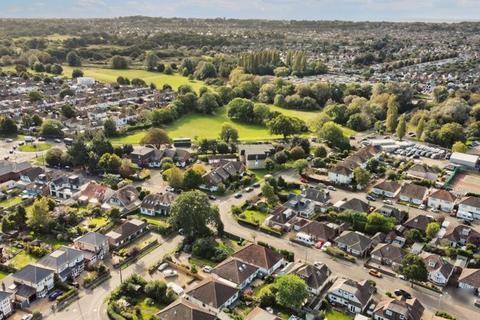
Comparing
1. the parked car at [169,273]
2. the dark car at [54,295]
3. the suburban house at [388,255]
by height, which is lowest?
the dark car at [54,295]

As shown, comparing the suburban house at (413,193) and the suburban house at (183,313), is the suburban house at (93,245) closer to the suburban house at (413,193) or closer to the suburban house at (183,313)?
the suburban house at (183,313)

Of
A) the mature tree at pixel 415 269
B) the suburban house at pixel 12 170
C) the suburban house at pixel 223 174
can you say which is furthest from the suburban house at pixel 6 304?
the mature tree at pixel 415 269

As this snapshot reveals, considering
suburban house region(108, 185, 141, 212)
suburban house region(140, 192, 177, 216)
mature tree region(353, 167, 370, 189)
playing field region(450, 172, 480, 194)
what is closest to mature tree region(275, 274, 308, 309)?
suburban house region(140, 192, 177, 216)

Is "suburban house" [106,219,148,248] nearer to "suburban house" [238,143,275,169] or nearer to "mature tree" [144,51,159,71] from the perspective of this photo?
"suburban house" [238,143,275,169]

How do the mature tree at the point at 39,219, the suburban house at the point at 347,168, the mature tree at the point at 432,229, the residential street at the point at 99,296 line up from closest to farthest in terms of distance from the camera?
the residential street at the point at 99,296, the mature tree at the point at 39,219, the mature tree at the point at 432,229, the suburban house at the point at 347,168

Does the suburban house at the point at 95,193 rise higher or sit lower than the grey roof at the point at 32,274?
lower

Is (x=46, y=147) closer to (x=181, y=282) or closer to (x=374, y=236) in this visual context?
(x=181, y=282)

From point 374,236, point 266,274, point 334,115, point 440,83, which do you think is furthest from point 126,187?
point 440,83
